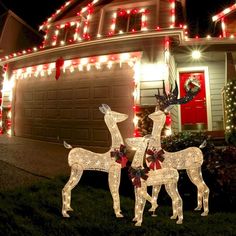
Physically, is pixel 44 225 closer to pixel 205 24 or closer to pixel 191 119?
pixel 191 119

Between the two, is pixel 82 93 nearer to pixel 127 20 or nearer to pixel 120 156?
pixel 127 20

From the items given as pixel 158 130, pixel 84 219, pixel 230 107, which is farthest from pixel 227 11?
pixel 84 219

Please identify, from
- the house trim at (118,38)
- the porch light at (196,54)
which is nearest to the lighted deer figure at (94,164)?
the house trim at (118,38)

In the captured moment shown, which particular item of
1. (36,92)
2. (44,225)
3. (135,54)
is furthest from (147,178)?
(36,92)

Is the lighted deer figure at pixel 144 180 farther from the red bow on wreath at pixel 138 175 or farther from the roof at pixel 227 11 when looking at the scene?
the roof at pixel 227 11

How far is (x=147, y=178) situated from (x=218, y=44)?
721cm

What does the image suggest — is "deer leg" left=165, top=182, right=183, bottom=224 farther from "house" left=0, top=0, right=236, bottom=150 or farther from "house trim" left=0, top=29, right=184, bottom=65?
"house trim" left=0, top=29, right=184, bottom=65

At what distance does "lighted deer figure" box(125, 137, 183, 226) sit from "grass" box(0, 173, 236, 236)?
23cm

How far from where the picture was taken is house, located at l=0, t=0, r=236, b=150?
8.46 m

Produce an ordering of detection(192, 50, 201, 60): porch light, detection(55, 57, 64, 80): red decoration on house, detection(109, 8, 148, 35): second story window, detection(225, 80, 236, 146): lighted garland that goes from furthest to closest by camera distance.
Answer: detection(109, 8, 148, 35): second story window < detection(55, 57, 64, 80): red decoration on house < detection(192, 50, 201, 60): porch light < detection(225, 80, 236, 146): lighted garland

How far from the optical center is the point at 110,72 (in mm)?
9133

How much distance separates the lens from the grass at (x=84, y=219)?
3.21 meters

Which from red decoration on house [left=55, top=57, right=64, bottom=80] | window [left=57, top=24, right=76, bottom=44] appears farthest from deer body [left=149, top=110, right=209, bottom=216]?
window [left=57, top=24, right=76, bottom=44]

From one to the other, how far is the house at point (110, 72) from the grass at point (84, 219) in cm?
420
